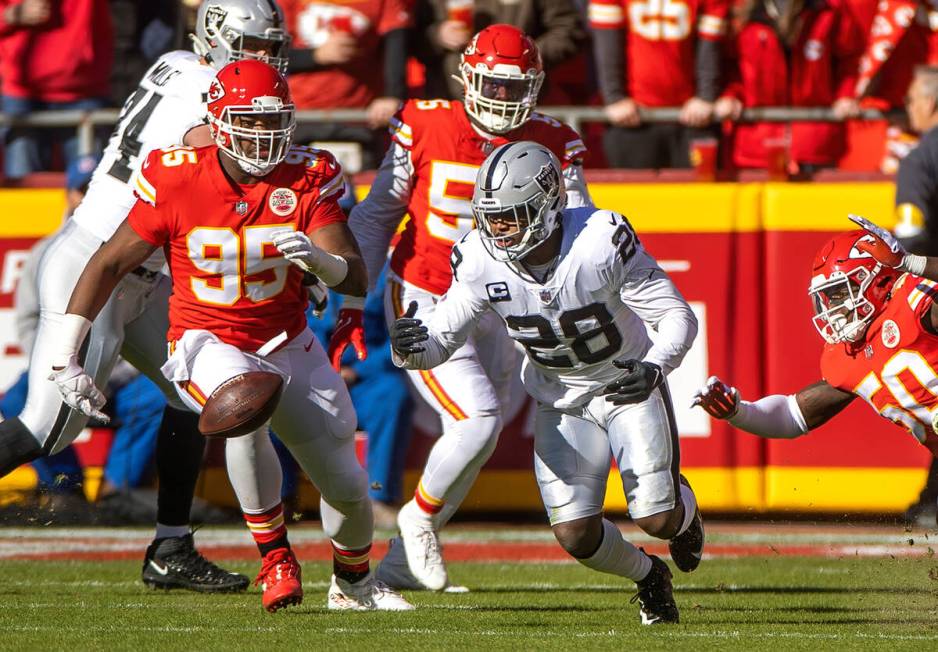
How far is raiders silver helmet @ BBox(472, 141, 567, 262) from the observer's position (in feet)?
15.6

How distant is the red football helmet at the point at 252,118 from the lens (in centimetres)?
494

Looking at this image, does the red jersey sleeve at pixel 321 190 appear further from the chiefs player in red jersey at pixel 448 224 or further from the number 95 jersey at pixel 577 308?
the chiefs player in red jersey at pixel 448 224

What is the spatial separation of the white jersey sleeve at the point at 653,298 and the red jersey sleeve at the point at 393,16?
328 cm

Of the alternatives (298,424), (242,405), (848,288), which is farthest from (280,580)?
(848,288)

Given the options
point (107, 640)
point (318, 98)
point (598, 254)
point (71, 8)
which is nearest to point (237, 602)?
point (107, 640)

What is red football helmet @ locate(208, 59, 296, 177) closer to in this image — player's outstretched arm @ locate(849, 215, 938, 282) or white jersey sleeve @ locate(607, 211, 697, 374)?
white jersey sleeve @ locate(607, 211, 697, 374)

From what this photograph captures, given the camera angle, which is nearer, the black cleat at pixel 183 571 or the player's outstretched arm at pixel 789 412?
the player's outstretched arm at pixel 789 412

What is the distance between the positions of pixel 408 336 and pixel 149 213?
2.94ft

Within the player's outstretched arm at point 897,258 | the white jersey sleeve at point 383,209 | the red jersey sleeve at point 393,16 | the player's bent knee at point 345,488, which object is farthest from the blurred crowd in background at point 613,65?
the player's bent knee at point 345,488

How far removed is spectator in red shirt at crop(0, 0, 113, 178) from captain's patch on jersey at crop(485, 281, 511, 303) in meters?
3.80

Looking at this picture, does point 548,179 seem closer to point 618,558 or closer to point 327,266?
point 327,266

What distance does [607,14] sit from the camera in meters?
7.86

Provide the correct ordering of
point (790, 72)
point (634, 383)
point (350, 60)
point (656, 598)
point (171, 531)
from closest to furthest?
point (634, 383), point (656, 598), point (171, 531), point (350, 60), point (790, 72)

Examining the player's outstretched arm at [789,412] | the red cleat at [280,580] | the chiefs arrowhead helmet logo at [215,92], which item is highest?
the chiefs arrowhead helmet logo at [215,92]
